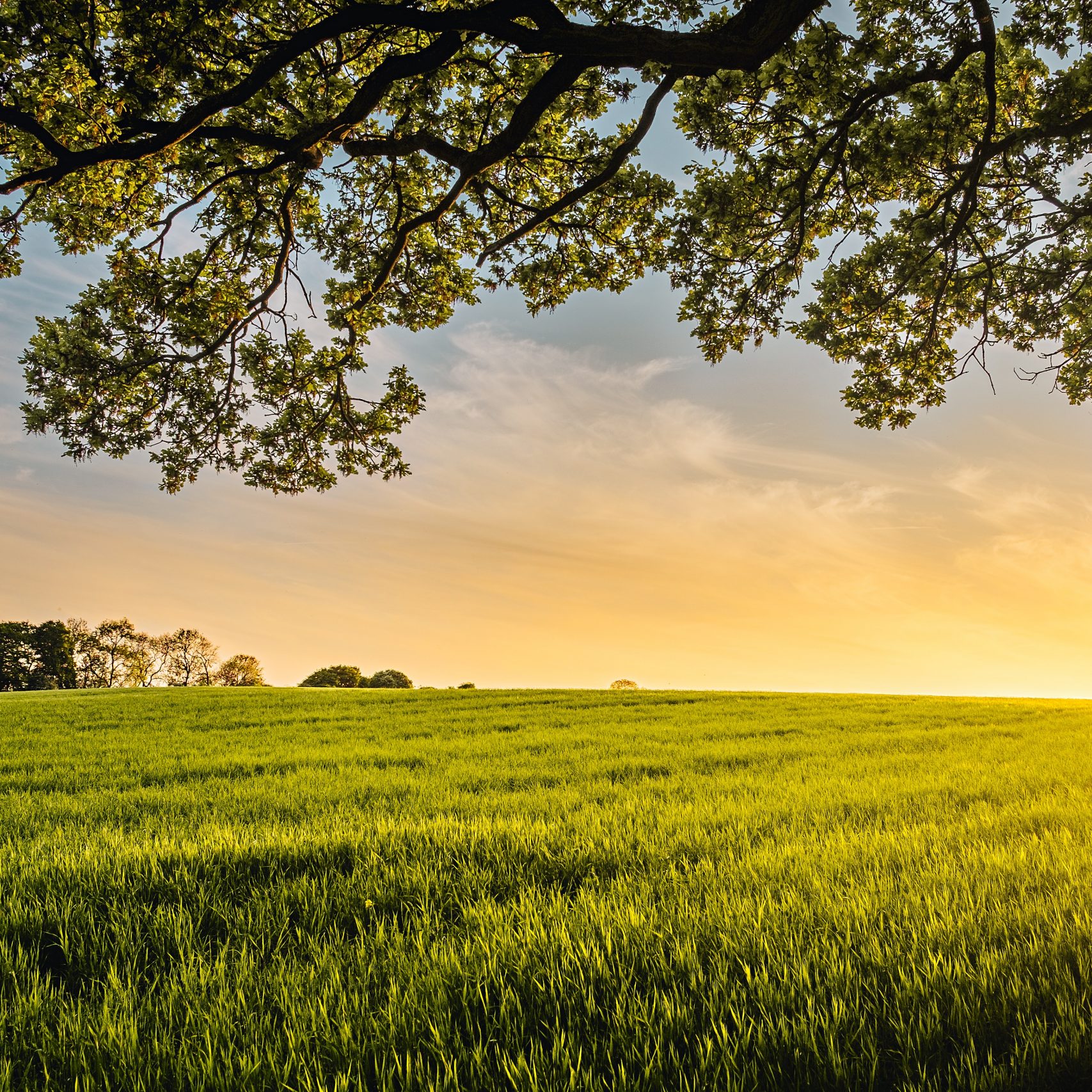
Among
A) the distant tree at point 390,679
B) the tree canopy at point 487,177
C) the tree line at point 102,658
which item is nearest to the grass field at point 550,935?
the tree canopy at point 487,177

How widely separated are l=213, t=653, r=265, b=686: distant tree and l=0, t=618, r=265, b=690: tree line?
92mm

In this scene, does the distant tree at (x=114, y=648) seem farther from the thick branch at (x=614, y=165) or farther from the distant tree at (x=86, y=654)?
the thick branch at (x=614, y=165)

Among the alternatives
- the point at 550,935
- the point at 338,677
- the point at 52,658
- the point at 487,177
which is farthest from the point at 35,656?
the point at 550,935

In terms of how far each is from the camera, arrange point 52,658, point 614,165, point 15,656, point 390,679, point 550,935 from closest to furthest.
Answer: point 550,935, point 614,165, point 390,679, point 15,656, point 52,658

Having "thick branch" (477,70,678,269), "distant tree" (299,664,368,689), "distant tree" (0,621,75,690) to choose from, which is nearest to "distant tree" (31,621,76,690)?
"distant tree" (0,621,75,690)

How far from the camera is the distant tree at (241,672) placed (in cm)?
8744

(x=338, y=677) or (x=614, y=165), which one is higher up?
(x=614, y=165)

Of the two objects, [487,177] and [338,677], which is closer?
[487,177]

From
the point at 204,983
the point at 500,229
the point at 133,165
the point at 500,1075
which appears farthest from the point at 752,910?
the point at 133,165

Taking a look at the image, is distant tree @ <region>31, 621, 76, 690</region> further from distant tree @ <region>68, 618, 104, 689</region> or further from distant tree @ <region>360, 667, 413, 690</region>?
distant tree @ <region>360, 667, 413, 690</region>

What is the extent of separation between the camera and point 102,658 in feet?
274

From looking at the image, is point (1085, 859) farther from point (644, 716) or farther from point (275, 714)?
point (275, 714)

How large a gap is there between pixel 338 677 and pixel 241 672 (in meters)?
34.5

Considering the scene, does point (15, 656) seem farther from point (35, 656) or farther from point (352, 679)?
point (352, 679)
